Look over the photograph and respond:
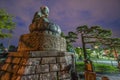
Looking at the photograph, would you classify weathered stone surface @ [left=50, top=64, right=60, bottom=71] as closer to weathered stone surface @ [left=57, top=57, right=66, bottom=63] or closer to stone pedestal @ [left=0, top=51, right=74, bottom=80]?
stone pedestal @ [left=0, top=51, right=74, bottom=80]

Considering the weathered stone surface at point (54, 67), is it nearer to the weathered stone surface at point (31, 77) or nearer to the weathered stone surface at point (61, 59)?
the weathered stone surface at point (61, 59)

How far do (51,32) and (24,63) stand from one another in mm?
1369

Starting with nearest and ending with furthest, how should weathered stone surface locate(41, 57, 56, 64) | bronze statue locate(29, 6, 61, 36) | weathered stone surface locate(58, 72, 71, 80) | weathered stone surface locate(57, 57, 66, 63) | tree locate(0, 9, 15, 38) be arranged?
weathered stone surface locate(41, 57, 56, 64) → weathered stone surface locate(58, 72, 71, 80) → weathered stone surface locate(57, 57, 66, 63) → bronze statue locate(29, 6, 61, 36) → tree locate(0, 9, 15, 38)

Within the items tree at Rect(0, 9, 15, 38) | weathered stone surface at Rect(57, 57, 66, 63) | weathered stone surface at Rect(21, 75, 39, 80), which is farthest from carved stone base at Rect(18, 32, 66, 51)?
tree at Rect(0, 9, 15, 38)

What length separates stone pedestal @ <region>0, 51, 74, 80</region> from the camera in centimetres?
258

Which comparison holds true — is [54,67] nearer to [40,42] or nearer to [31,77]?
[31,77]

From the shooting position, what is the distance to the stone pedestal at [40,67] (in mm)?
2584

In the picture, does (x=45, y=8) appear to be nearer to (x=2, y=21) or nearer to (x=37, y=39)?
(x=37, y=39)

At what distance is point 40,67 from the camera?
9.01 ft

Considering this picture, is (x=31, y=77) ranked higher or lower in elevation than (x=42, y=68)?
lower

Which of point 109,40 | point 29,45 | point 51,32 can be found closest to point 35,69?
point 29,45

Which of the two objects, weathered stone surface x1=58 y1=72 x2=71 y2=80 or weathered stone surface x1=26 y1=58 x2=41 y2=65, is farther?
weathered stone surface x1=58 y1=72 x2=71 y2=80

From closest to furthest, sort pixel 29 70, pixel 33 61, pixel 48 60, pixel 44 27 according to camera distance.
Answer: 1. pixel 29 70
2. pixel 33 61
3. pixel 48 60
4. pixel 44 27

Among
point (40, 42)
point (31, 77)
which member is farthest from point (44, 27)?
point (31, 77)
